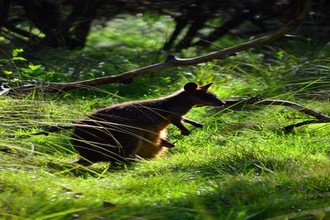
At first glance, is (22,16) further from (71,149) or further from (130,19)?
(71,149)

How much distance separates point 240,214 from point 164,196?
2.28 ft

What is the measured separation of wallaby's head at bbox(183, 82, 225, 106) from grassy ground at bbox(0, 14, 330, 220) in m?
0.18

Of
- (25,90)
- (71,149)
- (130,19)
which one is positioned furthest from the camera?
(130,19)

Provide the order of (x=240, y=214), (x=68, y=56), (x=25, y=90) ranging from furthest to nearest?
(x=68, y=56) < (x=25, y=90) < (x=240, y=214)

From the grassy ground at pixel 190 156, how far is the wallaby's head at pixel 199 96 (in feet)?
0.58

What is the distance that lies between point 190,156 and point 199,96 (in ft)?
3.46

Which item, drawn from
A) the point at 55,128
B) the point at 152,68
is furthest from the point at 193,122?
the point at 55,128

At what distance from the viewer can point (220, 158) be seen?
6.01 metres

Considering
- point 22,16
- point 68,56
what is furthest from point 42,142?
point 22,16

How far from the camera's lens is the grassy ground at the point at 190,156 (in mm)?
4797

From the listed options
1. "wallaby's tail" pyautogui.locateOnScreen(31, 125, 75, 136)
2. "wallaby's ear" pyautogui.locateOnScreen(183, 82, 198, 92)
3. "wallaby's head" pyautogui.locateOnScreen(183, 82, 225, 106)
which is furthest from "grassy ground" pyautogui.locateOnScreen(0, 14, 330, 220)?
"wallaby's ear" pyautogui.locateOnScreen(183, 82, 198, 92)

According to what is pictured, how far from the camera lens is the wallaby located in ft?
20.7

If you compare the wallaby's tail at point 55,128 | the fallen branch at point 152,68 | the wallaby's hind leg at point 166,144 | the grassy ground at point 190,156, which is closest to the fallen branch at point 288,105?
the grassy ground at point 190,156

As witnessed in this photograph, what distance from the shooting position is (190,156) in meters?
6.37
